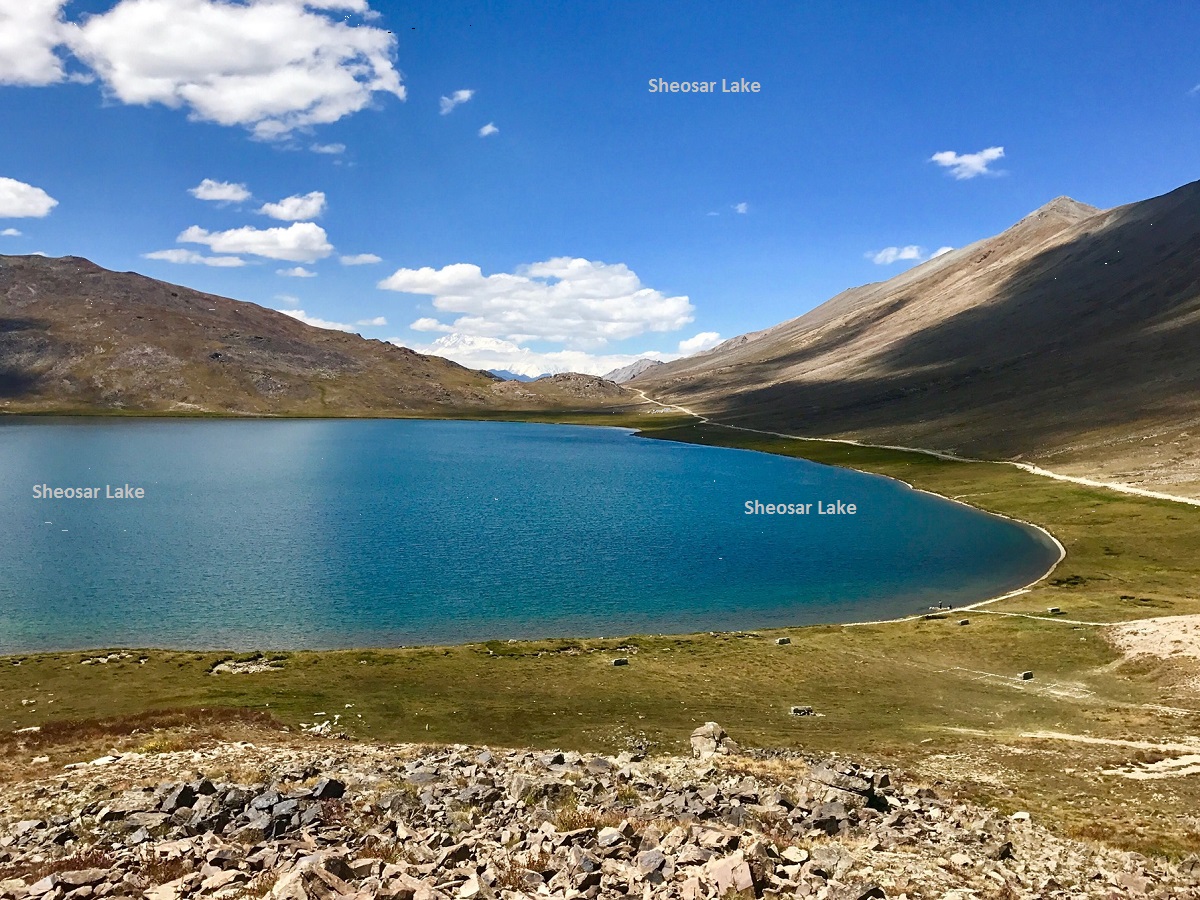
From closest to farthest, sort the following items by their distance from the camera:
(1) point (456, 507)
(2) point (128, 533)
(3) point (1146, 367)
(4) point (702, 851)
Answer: (4) point (702, 851)
(2) point (128, 533)
(1) point (456, 507)
(3) point (1146, 367)

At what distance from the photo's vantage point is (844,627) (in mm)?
65812

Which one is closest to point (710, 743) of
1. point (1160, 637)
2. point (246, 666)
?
point (246, 666)

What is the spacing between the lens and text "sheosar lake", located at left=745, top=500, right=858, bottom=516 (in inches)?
4759

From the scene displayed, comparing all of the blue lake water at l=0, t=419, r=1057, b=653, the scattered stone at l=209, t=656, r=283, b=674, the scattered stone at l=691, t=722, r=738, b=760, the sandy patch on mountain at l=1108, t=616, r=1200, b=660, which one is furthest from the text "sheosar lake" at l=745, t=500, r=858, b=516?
the scattered stone at l=691, t=722, r=738, b=760

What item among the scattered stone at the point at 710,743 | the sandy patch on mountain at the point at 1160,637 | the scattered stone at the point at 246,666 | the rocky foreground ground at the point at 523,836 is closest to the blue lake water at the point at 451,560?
the scattered stone at the point at 246,666

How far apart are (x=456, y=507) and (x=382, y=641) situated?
199 ft

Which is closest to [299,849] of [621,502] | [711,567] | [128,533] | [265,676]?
[265,676]

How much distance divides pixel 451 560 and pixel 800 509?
66.7 metres

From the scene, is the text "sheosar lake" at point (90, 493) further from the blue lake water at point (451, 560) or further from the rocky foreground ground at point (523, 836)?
the rocky foreground ground at point (523, 836)

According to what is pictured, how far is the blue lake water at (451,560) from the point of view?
65188mm

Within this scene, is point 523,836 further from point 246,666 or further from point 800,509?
point 800,509

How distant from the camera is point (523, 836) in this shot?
21.2 m

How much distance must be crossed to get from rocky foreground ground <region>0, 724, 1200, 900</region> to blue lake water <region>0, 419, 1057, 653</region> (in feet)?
112

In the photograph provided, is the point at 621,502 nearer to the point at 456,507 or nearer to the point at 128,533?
the point at 456,507
